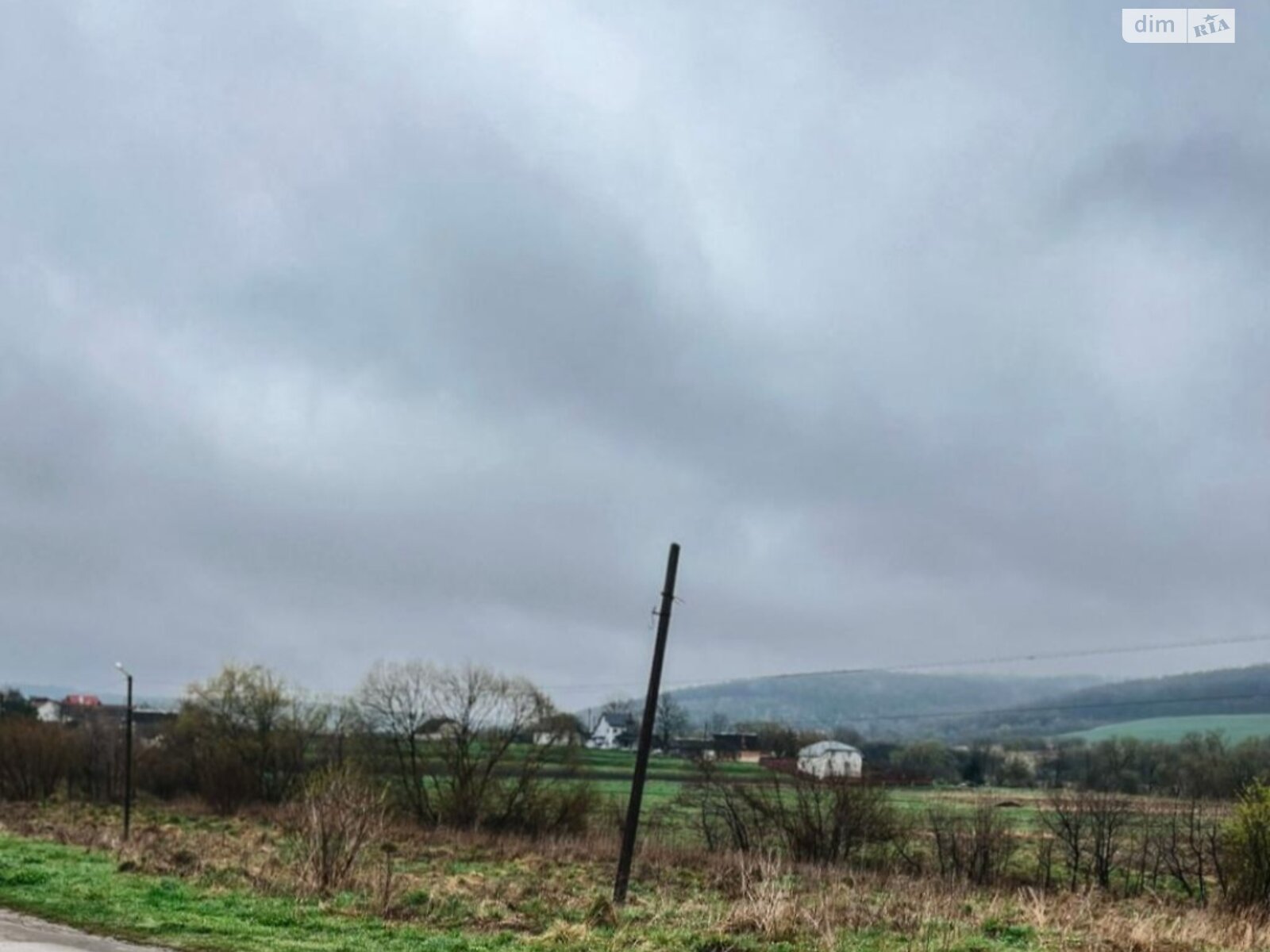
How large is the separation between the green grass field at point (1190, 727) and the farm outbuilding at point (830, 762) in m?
17.3

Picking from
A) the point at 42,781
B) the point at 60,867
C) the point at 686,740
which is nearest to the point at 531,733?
Answer: the point at 686,740

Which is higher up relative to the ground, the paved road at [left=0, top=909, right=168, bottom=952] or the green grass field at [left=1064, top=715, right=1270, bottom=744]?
the paved road at [left=0, top=909, right=168, bottom=952]

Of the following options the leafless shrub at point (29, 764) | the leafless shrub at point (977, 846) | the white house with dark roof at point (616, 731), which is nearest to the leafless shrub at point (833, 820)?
the leafless shrub at point (977, 846)

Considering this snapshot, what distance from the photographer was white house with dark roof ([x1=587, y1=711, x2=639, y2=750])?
9594 centimetres

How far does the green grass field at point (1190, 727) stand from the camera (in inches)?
2153

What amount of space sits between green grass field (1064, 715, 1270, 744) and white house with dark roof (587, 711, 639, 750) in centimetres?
3568

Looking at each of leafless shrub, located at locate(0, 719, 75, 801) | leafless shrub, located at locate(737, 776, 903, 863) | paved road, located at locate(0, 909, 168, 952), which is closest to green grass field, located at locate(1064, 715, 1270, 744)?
leafless shrub, located at locate(737, 776, 903, 863)

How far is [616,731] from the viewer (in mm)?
110438

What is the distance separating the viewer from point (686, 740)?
210ft

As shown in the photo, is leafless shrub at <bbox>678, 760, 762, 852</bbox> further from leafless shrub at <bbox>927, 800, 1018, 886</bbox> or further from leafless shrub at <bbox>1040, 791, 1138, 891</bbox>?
leafless shrub at <bbox>1040, 791, 1138, 891</bbox>

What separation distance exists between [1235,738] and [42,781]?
66311 mm

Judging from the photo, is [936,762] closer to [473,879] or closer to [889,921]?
[473,879]

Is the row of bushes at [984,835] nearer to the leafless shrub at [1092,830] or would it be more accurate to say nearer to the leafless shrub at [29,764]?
the leafless shrub at [1092,830]

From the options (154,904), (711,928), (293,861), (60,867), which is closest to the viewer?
(711,928)
